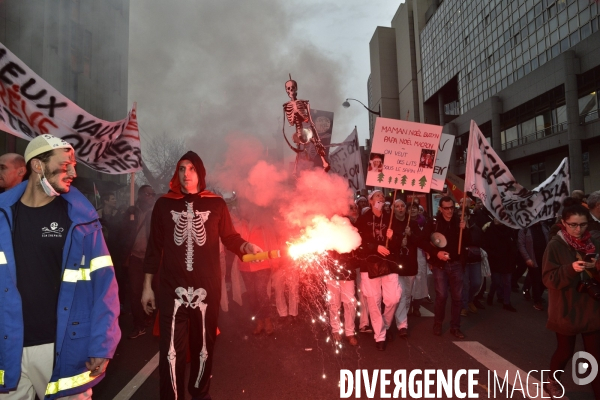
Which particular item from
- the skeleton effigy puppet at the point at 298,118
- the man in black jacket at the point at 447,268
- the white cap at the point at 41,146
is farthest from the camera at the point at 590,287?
the skeleton effigy puppet at the point at 298,118

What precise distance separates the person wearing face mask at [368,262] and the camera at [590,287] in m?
2.29

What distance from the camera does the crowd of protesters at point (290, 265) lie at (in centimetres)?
323

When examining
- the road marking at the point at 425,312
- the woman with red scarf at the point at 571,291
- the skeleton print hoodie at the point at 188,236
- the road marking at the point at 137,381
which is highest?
the skeleton print hoodie at the point at 188,236

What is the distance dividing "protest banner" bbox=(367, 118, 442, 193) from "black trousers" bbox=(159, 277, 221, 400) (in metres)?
3.70

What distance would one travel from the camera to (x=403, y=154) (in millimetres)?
6312

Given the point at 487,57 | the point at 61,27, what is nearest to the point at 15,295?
the point at 61,27

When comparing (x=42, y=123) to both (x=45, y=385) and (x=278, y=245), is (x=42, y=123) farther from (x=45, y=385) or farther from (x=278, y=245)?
(x=45, y=385)

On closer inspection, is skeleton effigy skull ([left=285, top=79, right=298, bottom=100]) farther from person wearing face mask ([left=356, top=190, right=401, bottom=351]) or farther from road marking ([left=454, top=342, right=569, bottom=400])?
road marking ([left=454, top=342, right=569, bottom=400])

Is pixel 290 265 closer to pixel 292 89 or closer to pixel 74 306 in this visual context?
pixel 292 89

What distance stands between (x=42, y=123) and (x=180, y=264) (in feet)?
11.9

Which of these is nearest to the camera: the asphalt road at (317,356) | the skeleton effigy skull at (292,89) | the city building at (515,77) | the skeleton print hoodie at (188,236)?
the skeleton print hoodie at (188,236)

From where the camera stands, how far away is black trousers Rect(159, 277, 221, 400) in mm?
3246

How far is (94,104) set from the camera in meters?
21.0

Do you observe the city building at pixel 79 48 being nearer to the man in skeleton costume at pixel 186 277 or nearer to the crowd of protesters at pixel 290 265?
the crowd of protesters at pixel 290 265
